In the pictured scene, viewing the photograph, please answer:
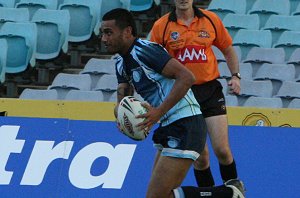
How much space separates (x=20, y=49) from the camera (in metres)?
12.3

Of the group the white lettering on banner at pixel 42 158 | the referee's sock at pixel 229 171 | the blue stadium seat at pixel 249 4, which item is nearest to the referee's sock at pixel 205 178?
the referee's sock at pixel 229 171

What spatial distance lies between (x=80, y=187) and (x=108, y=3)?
4.48 m

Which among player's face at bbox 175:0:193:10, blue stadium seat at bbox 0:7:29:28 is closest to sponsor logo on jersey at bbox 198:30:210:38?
player's face at bbox 175:0:193:10

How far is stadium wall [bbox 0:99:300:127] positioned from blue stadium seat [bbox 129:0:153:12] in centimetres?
374

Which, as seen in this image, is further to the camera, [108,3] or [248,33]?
[108,3]

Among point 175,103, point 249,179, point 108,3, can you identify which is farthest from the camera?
point 108,3

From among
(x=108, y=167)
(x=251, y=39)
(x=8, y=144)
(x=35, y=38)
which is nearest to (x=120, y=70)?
(x=108, y=167)

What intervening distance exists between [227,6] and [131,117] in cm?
583

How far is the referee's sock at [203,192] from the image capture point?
287 inches

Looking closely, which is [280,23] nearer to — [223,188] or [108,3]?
[108,3]

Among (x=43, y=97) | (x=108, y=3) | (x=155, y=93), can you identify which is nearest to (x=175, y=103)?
(x=155, y=93)

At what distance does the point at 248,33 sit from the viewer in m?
11.9

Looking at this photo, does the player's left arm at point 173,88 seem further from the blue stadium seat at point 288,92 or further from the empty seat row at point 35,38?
the empty seat row at point 35,38

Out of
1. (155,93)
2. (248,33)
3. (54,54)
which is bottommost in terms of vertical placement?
(54,54)
